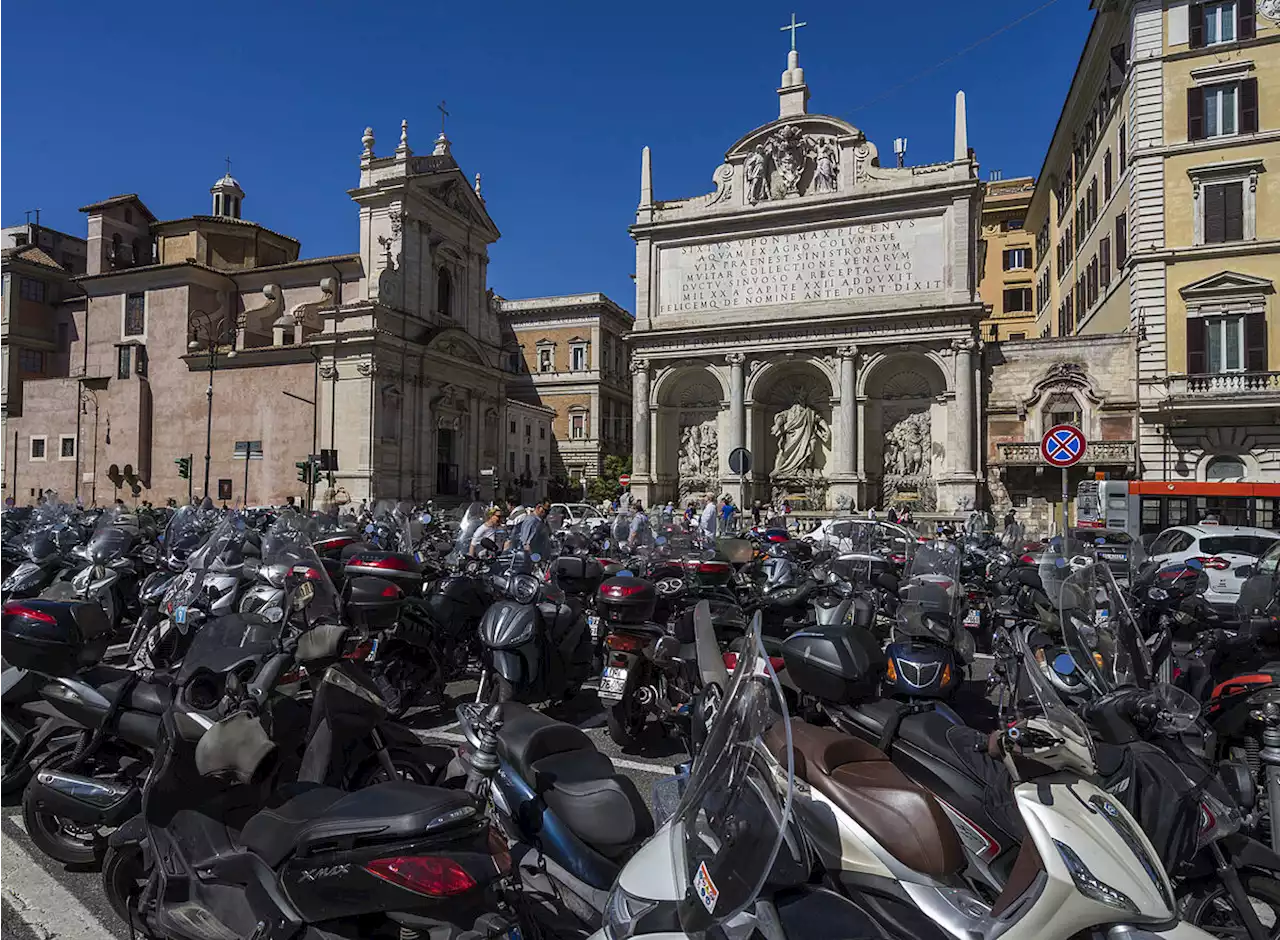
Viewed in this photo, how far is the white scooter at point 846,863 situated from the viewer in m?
1.75

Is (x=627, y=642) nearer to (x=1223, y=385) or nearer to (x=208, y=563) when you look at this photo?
(x=208, y=563)

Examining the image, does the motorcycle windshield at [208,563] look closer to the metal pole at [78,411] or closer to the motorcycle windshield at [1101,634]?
the motorcycle windshield at [1101,634]

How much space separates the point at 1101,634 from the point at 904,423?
27.3 metres

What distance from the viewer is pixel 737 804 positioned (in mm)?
1772

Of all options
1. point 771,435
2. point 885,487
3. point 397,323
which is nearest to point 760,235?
point 771,435

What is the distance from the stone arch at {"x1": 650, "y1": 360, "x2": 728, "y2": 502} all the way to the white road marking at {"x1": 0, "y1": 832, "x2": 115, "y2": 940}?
28.5 m

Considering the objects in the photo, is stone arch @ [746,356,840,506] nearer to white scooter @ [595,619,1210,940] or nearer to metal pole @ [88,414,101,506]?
white scooter @ [595,619,1210,940]


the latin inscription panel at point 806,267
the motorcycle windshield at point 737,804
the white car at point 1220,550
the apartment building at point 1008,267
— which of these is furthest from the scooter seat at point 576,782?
the apartment building at point 1008,267

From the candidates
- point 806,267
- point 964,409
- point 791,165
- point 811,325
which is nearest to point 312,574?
point 964,409

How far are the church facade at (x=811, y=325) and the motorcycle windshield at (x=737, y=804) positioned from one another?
26.2 m

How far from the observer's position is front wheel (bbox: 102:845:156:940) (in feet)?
10.4

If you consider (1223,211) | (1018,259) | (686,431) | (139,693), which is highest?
(1018,259)

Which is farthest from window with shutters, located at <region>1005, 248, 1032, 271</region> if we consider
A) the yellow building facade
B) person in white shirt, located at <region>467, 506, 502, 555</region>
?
person in white shirt, located at <region>467, 506, 502, 555</region>

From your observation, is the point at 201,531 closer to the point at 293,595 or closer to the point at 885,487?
the point at 293,595
